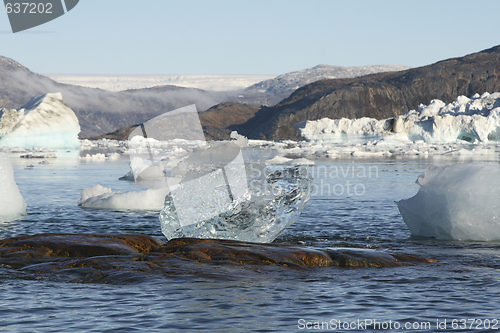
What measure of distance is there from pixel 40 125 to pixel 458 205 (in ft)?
191

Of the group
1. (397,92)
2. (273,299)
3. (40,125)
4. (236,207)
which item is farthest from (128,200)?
(397,92)

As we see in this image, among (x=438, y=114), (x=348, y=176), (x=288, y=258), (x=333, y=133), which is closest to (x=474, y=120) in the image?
(x=438, y=114)

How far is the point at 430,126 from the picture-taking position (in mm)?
60969

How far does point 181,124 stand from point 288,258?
842 centimetres

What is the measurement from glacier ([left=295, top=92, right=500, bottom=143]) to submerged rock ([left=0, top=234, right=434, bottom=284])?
5534cm

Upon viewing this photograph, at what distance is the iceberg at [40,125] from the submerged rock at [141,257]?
55.5 metres

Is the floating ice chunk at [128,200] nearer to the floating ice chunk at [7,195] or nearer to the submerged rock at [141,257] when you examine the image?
the floating ice chunk at [7,195]

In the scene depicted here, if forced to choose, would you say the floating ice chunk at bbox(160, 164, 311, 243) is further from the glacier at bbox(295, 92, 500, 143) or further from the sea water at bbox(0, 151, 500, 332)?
the glacier at bbox(295, 92, 500, 143)

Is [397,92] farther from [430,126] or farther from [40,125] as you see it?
[40,125]

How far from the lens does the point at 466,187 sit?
34.0 ft

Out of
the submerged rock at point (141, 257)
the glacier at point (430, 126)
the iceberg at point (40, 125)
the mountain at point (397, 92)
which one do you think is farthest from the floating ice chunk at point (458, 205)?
the mountain at point (397, 92)

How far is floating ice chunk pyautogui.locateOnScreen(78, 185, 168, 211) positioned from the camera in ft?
47.8

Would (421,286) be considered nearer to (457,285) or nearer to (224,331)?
(457,285)

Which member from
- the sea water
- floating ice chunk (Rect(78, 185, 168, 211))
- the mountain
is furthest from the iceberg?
the mountain
